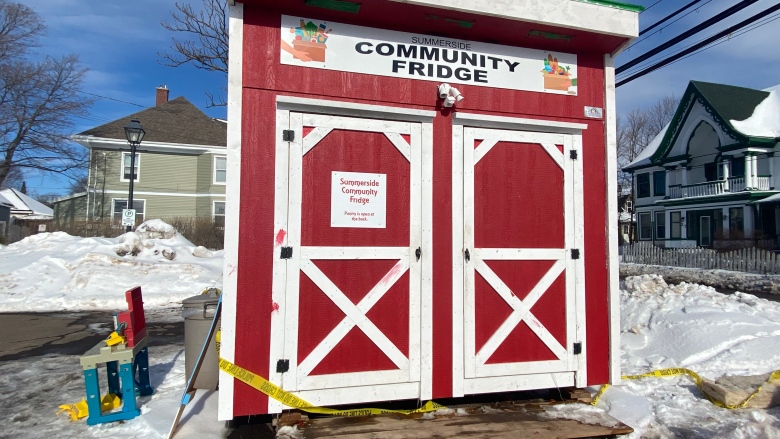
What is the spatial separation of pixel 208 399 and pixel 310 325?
1.49 m

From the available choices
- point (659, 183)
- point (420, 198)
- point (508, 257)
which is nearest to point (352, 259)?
point (420, 198)

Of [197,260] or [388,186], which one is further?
[197,260]

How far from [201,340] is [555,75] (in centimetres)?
455

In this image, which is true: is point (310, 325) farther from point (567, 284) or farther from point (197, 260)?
point (197, 260)

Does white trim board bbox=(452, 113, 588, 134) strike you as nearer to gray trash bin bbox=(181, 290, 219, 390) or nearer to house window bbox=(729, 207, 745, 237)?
gray trash bin bbox=(181, 290, 219, 390)

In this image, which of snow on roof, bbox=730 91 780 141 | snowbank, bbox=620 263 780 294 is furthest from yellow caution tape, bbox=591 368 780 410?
snow on roof, bbox=730 91 780 141

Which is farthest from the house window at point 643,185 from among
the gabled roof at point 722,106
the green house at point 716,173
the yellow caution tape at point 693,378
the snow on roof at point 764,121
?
the yellow caution tape at point 693,378

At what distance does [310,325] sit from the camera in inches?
173

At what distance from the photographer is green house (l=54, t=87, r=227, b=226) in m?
27.2

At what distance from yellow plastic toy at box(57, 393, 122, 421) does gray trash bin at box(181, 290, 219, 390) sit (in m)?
0.73

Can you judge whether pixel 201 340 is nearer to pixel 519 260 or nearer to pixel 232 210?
pixel 232 210

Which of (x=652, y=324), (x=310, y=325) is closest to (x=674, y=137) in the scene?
(x=652, y=324)

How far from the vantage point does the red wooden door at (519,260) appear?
4.84 meters

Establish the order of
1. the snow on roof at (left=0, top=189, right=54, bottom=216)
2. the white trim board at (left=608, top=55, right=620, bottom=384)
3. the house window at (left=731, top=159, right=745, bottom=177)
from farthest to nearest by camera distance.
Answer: the snow on roof at (left=0, top=189, right=54, bottom=216)
the house window at (left=731, top=159, right=745, bottom=177)
the white trim board at (left=608, top=55, right=620, bottom=384)
